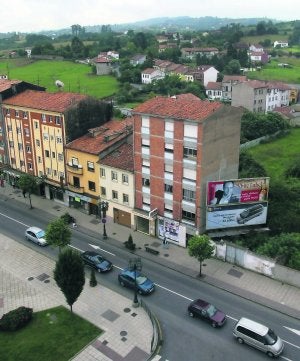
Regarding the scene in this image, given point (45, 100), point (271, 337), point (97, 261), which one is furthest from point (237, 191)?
point (45, 100)

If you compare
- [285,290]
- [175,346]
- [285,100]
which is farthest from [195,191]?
[285,100]

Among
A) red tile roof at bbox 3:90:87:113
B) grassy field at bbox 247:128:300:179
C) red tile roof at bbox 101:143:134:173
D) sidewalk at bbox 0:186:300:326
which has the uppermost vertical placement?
red tile roof at bbox 3:90:87:113

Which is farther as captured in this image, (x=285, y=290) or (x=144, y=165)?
(x=144, y=165)

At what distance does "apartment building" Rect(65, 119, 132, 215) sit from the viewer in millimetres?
56281

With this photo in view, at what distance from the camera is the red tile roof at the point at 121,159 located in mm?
53688

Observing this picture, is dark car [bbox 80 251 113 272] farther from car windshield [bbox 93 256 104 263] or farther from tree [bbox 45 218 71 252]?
tree [bbox 45 218 71 252]

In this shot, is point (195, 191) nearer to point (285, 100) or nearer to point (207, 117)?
point (207, 117)

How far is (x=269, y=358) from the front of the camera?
108 feet

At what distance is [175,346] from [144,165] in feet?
75.9

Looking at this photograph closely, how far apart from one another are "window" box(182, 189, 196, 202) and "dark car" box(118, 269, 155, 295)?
10.6 metres

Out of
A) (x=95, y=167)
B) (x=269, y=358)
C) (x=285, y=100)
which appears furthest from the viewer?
(x=285, y=100)

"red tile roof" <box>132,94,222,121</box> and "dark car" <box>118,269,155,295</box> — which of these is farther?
"red tile roof" <box>132,94,222,121</box>

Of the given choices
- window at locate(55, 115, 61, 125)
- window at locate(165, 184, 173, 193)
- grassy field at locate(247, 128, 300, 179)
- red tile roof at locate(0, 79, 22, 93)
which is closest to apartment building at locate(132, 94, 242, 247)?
window at locate(165, 184, 173, 193)

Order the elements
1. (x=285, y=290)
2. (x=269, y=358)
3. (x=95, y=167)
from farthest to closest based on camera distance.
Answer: (x=95, y=167), (x=285, y=290), (x=269, y=358)
